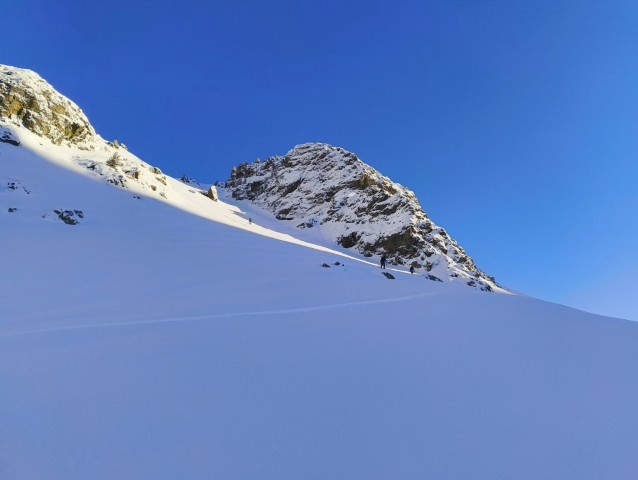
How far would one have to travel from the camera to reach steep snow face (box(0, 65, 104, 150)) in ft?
84.5

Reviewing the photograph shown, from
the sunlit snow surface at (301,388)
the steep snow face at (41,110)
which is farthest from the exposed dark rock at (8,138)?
the sunlit snow surface at (301,388)

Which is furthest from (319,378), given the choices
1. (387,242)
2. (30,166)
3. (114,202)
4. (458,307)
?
(387,242)

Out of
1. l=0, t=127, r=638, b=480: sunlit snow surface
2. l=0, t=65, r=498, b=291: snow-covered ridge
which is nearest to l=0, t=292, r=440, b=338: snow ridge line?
l=0, t=127, r=638, b=480: sunlit snow surface

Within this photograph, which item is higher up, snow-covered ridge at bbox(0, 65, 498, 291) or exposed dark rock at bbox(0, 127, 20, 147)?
snow-covered ridge at bbox(0, 65, 498, 291)

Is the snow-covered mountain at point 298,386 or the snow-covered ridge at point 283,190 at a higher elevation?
the snow-covered ridge at point 283,190

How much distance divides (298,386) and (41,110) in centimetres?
3370

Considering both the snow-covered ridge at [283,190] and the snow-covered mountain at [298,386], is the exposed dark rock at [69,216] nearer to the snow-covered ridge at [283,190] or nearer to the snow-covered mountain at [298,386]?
the snow-covered ridge at [283,190]

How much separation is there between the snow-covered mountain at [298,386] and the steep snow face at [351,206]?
112ft

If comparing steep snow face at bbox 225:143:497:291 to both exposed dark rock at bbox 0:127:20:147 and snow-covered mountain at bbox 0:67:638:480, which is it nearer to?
snow-covered mountain at bbox 0:67:638:480

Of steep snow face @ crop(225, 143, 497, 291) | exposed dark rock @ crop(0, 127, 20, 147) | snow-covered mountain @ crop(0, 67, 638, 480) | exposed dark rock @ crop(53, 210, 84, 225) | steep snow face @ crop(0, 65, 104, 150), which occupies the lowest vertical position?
exposed dark rock @ crop(53, 210, 84, 225)

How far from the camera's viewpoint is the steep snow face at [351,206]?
44.3 metres

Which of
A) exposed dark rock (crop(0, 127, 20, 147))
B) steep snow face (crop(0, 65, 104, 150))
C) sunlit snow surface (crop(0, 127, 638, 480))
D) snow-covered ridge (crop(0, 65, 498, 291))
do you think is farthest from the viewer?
snow-covered ridge (crop(0, 65, 498, 291))

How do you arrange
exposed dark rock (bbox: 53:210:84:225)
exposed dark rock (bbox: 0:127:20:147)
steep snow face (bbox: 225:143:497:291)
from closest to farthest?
exposed dark rock (bbox: 53:210:84:225) → exposed dark rock (bbox: 0:127:20:147) → steep snow face (bbox: 225:143:497:291)

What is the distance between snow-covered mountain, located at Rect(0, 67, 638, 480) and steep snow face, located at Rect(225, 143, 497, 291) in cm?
3413
